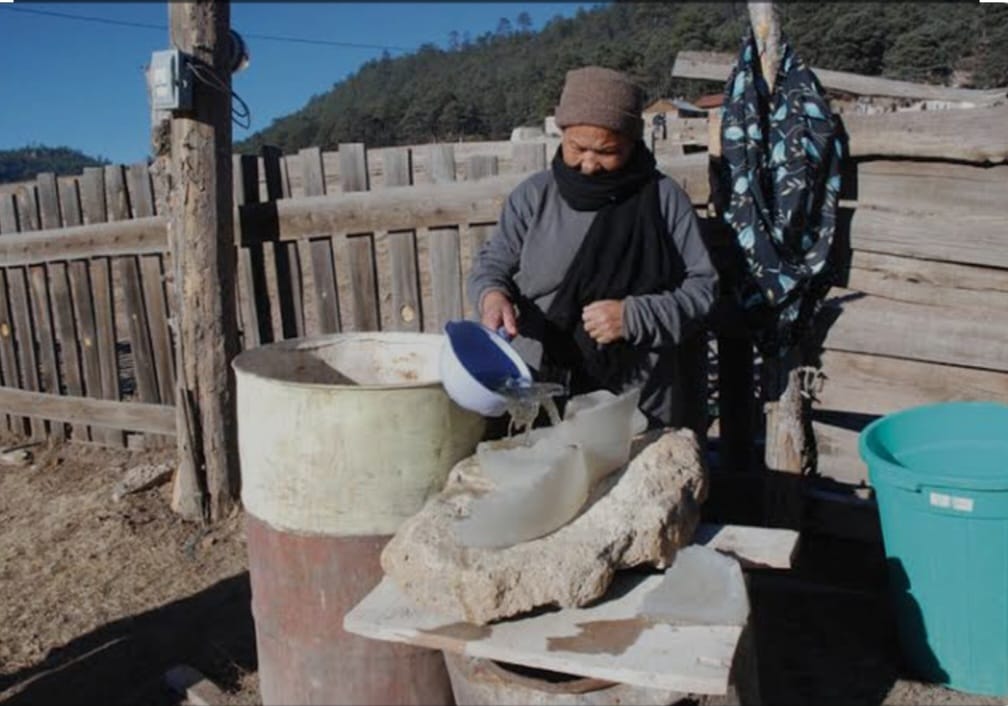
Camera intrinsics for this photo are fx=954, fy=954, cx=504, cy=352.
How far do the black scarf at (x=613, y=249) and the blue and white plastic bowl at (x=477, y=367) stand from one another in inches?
15.8

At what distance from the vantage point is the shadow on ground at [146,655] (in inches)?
144

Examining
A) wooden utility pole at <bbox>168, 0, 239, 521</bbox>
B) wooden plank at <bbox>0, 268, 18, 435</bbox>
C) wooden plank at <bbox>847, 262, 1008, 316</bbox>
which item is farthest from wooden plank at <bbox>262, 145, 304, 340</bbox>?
wooden plank at <bbox>847, 262, 1008, 316</bbox>

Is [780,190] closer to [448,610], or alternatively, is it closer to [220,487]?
[448,610]

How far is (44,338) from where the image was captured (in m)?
6.38

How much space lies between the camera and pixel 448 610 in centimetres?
230

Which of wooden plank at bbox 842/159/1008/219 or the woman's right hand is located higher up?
wooden plank at bbox 842/159/1008/219

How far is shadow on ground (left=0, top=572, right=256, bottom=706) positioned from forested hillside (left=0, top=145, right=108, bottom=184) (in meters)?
2.59

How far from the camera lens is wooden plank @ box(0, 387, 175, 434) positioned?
578cm

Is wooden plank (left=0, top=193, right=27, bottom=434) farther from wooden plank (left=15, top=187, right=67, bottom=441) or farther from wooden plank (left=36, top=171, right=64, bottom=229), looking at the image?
wooden plank (left=36, top=171, right=64, bottom=229)

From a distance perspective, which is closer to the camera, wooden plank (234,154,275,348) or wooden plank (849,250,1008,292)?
wooden plank (849,250,1008,292)

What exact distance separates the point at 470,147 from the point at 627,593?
2.72m

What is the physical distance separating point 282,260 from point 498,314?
252cm

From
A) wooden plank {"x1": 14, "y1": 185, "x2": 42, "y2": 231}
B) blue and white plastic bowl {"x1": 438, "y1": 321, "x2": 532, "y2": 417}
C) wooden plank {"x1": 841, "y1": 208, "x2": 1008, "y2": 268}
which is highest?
wooden plank {"x1": 14, "y1": 185, "x2": 42, "y2": 231}

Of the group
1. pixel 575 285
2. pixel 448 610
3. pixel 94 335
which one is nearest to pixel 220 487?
pixel 94 335
